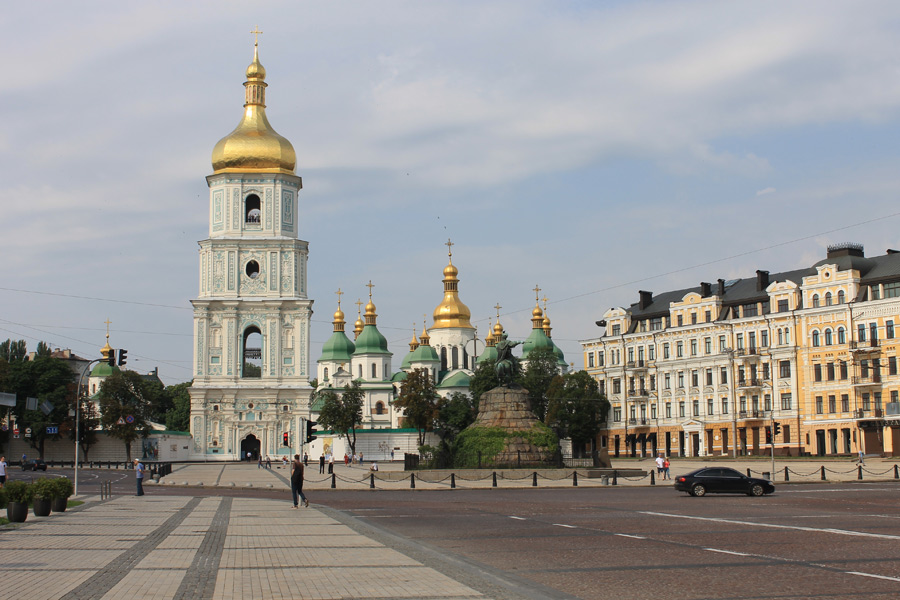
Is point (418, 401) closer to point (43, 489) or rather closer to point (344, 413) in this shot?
point (344, 413)

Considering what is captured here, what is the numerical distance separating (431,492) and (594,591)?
2617 centimetres

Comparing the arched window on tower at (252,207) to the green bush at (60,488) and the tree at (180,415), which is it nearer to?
the tree at (180,415)

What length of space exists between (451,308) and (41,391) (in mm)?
47469

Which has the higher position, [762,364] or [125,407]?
[762,364]

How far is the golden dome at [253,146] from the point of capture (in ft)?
293

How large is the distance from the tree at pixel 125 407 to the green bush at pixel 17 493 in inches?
2340

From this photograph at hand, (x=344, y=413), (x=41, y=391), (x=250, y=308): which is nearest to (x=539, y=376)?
(x=344, y=413)

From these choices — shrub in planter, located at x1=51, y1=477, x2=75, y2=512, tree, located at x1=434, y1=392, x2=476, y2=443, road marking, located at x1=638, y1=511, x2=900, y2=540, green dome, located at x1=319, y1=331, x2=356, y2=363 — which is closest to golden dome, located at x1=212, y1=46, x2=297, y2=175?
tree, located at x1=434, y1=392, x2=476, y2=443

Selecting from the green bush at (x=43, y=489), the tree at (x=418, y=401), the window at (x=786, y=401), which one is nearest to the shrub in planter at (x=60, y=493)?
the green bush at (x=43, y=489)

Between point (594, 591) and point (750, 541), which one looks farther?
point (750, 541)

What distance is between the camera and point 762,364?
7475 cm

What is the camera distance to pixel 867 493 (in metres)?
33.2

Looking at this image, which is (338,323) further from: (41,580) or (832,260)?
(41,580)

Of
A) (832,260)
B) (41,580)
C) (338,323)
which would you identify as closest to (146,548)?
(41,580)
